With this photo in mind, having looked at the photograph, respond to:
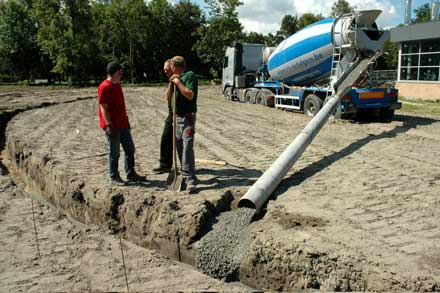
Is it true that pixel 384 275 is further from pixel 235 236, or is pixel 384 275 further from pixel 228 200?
pixel 228 200

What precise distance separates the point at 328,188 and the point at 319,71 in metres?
8.49

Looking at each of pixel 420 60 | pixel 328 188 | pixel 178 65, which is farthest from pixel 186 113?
pixel 420 60

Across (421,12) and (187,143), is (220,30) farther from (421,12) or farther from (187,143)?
(421,12)

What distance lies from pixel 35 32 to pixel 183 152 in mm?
48986

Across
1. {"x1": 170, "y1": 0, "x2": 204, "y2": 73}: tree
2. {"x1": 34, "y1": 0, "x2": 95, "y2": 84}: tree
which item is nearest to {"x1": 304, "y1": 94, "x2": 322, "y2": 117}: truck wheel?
{"x1": 34, "y1": 0, "x2": 95, "y2": 84}: tree

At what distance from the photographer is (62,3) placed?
40.3 m

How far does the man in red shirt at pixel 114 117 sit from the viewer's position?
234 inches

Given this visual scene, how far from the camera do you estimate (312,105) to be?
13.9 m

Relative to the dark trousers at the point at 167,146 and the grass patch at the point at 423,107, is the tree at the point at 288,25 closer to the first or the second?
the grass patch at the point at 423,107

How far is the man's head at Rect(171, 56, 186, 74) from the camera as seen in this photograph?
5.91 meters

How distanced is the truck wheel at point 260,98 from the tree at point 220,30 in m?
19.4

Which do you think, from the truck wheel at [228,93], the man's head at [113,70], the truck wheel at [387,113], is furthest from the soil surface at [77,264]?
the truck wheel at [228,93]

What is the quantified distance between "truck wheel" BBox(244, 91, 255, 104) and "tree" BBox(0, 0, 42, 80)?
36567 mm

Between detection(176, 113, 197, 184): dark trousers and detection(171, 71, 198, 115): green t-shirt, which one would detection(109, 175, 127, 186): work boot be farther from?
detection(171, 71, 198, 115): green t-shirt
